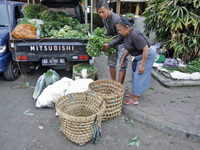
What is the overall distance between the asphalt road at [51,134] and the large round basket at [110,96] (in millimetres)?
155

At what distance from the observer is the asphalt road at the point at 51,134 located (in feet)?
7.87

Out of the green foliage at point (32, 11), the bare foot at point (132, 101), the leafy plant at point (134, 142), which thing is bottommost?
the leafy plant at point (134, 142)

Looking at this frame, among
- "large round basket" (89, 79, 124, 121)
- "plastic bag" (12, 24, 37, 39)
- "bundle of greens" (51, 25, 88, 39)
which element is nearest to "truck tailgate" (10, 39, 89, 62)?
"plastic bag" (12, 24, 37, 39)

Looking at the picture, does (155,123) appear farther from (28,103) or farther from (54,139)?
(28,103)

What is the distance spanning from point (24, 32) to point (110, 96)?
267 cm

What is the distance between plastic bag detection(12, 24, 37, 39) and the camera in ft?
12.3

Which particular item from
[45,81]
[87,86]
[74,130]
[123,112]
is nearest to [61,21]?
[45,81]

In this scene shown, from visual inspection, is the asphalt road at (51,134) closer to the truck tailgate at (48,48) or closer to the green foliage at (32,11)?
the truck tailgate at (48,48)

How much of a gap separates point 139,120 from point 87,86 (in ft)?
3.99

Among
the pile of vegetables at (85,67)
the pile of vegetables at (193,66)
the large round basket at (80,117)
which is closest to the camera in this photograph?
the large round basket at (80,117)

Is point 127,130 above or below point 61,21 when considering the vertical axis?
below

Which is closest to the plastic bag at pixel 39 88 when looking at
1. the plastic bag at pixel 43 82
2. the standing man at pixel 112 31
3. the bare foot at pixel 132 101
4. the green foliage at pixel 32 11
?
the plastic bag at pixel 43 82

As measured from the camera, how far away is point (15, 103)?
137 inches

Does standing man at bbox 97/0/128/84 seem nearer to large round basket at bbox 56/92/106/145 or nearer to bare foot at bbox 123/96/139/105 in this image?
bare foot at bbox 123/96/139/105
